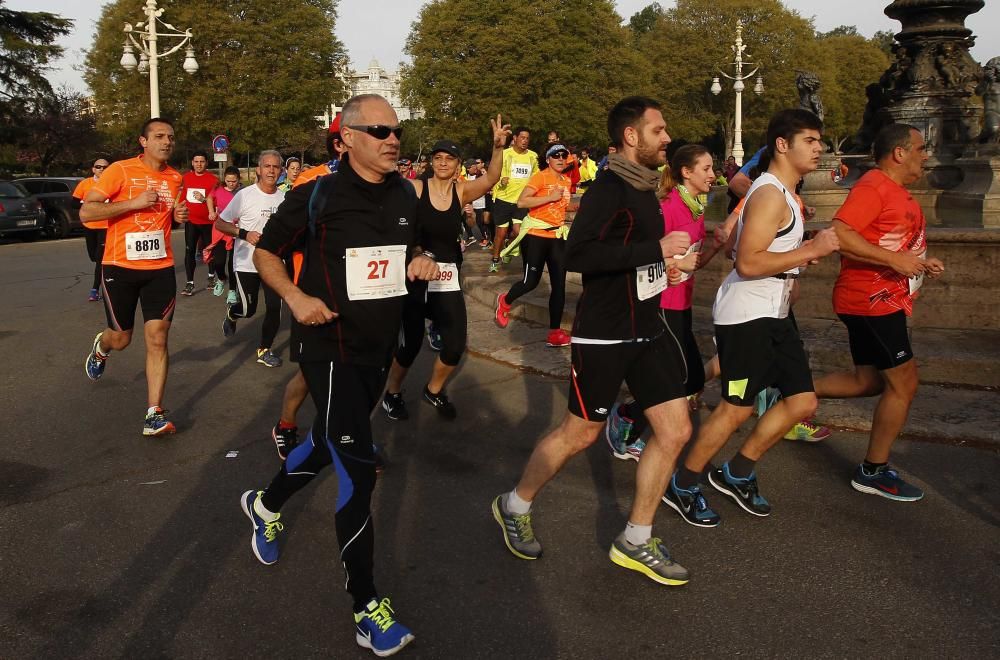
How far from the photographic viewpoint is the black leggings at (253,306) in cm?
800

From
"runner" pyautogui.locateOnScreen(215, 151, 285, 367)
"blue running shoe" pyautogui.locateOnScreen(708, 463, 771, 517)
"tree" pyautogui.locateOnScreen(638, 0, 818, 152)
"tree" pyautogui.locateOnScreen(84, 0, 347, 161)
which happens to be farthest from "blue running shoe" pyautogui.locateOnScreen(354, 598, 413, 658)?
"tree" pyautogui.locateOnScreen(638, 0, 818, 152)

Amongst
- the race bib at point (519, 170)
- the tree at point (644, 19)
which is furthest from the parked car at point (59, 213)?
the tree at point (644, 19)

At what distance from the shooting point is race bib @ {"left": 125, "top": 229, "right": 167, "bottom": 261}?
614 centimetres

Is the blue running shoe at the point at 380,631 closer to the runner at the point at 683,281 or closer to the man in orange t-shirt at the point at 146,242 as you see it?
the runner at the point at 683,281

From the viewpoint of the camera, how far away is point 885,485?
484 centimetres

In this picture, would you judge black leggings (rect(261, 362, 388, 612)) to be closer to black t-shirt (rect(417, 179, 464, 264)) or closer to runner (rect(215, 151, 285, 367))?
black t-shirt (rect(417, 179, 464, 264))

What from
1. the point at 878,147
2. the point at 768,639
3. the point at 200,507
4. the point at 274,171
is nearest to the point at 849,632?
the point at 768,639

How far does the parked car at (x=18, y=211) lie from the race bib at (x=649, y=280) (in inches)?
840

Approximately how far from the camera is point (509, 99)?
52.2 metres

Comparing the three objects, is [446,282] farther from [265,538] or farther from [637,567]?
[637,567]

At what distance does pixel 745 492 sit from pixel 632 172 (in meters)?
1.81

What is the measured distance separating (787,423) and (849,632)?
52.2 inches

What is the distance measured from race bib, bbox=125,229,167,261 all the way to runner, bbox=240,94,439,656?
2934mm

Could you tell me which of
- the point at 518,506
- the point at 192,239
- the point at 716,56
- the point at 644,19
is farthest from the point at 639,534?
the point at 644,19
